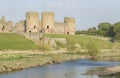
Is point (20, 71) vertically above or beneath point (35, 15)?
beneath

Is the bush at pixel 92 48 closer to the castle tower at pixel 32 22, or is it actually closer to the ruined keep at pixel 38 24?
the ruined keep at pixel 38 24

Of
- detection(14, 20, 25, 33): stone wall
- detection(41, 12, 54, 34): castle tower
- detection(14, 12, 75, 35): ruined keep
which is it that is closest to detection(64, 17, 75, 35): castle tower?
detection(14, 12, 75, 35): ruined keep

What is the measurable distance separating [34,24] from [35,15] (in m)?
2.30

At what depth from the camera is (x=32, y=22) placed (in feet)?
302

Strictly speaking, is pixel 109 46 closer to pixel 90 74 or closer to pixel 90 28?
pixel 90 74

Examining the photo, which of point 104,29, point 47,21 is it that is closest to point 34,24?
point 47,21

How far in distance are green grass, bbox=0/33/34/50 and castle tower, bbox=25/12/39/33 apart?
23.8ft

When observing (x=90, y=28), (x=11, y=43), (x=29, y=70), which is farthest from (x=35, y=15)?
(x=90, y=28)

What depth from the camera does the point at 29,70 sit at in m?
43.8

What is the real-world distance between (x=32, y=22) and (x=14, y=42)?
15140 mm

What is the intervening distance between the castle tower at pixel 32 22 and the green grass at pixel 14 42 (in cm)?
725

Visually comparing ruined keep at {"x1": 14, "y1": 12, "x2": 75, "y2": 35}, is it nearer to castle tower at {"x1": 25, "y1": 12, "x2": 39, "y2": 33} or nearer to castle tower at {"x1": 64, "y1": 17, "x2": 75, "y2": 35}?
castle tower at {"x1": 25, "y1": 12, "x2": 39, "y2": 33}

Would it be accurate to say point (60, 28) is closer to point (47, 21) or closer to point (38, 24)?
point (47, 21)

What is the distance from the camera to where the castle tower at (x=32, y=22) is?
3625 inches
